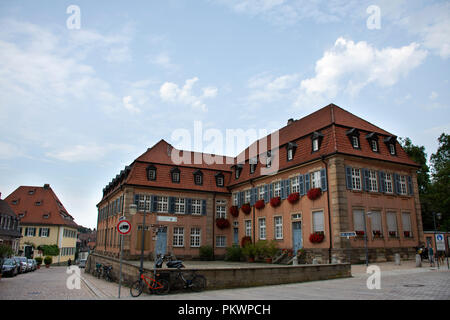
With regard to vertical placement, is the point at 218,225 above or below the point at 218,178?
below

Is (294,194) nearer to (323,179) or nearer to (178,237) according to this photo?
(323,179)

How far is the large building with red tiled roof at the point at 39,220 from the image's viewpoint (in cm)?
5612

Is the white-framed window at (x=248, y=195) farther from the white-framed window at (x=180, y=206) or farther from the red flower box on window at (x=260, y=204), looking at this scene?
the white-framed window at (x=180, y=206)

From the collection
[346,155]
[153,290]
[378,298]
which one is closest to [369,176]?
[346,155]

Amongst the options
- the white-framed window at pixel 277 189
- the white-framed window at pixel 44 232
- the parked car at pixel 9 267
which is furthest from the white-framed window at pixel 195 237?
the white-framed window at pixel 44 232

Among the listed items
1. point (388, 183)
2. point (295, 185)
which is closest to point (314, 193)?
point (295, 185)

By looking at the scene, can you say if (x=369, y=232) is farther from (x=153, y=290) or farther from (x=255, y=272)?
(x=153, y=290)

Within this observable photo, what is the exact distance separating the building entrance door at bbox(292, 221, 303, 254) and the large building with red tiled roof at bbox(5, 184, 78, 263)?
1705 inches

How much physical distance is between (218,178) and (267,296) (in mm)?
25513

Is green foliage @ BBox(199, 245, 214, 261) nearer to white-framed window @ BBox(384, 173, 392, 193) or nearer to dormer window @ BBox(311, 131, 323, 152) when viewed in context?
dormer window @ BBox(311, 131, 323, 152)

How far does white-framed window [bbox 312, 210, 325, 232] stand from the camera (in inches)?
949

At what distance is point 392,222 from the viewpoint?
24828 millimetres

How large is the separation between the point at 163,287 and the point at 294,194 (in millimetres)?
15476
